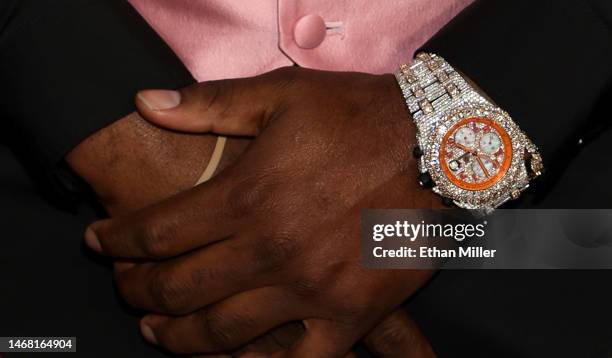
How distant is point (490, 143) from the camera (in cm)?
105

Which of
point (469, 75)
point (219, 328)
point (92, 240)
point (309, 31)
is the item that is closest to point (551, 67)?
point (469, 75)

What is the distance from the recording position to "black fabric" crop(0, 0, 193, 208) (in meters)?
1.04

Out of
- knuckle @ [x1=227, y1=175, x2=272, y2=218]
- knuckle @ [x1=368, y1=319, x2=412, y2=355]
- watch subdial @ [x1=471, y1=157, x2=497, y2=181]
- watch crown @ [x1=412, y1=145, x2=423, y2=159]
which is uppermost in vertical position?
watch crown @ [x1=412, y1=145, x2=423, y2=159]

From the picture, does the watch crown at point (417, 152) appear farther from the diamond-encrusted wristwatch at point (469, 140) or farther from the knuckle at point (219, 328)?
the knuckle at point (219, 328)

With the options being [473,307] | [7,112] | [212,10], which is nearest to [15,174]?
[7,112]

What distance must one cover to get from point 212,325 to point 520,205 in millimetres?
492

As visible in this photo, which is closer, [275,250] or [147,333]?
[275,250]

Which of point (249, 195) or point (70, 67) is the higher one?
point (70, 67)

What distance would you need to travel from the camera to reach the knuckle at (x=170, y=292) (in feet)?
3.32

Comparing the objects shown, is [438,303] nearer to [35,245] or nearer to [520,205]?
[520,205]

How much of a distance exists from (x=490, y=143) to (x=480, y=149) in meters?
0.02

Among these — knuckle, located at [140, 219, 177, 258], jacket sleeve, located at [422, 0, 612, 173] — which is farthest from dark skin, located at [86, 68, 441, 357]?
jacket sleeve, located at [422, 0, 612, 173]

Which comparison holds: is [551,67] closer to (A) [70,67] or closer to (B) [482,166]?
(B) [482,166]

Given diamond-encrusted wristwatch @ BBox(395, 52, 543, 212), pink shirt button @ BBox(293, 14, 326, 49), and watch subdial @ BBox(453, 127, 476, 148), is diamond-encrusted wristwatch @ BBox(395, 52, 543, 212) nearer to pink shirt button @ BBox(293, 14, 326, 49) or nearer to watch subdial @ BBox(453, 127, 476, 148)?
watch subdial @ BBox(453, 127, 476, 148)
